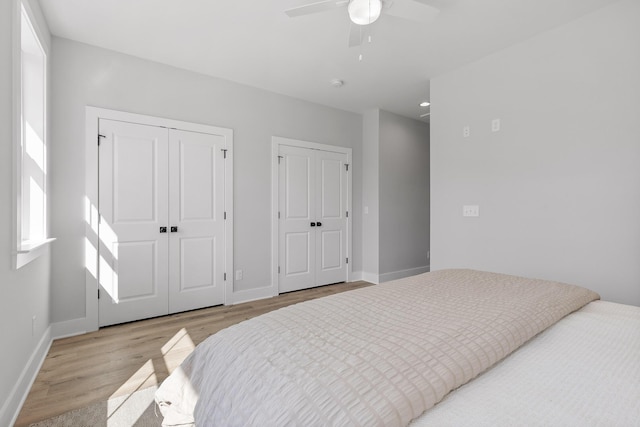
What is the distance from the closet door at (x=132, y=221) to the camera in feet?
9.64

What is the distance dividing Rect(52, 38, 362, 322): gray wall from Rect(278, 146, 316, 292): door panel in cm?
21

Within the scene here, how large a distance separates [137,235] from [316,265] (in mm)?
2247

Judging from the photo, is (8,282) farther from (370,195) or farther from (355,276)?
(370,195)

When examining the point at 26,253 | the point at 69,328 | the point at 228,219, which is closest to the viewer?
the point at 26,253

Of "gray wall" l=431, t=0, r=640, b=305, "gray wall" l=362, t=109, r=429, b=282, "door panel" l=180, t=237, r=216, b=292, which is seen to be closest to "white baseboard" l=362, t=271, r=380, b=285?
"gray wall" l=362, t=109, r=429, b=282

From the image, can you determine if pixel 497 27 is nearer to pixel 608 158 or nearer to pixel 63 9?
pixel 608 158

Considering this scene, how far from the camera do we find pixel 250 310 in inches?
136

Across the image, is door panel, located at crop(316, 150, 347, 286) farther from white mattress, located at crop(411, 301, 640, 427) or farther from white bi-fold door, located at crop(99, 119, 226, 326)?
white mattress, located at crop(411, 301, 640, 427)

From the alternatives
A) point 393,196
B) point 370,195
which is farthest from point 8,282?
point 393,196

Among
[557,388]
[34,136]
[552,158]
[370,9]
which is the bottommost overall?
[557,388]

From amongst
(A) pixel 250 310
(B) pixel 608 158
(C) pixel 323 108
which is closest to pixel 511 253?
(B) pixel 608 158

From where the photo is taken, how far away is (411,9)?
2.01m

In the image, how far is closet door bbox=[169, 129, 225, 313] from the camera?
3.29 metres

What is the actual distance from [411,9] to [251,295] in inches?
128
